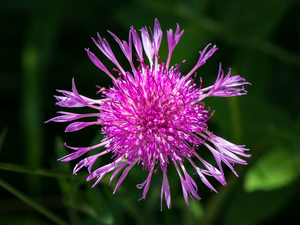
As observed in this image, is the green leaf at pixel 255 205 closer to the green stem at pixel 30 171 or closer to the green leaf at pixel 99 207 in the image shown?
the green leaf at pixel 99 207

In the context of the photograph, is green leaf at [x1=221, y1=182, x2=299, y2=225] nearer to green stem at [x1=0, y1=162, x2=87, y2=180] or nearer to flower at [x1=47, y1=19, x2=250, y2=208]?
flower at [x1=47, y1=19, x2=250, y2=208]

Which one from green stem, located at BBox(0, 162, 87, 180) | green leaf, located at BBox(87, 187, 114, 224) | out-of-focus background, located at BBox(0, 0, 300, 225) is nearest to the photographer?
green stem, located at BBox(0, 162, 87, 180)

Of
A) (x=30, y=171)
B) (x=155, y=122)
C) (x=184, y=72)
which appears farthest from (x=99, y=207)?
(x=184, y=72)

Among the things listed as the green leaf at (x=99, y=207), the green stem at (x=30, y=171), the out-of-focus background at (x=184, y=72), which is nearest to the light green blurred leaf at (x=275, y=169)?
the out-of-focus background at (x=184, y=72)

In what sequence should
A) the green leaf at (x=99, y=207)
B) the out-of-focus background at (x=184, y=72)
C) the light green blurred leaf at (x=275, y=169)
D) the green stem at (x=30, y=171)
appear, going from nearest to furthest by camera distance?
the green stem at (x=30, y=171) → the green leaf at (x=99, y=207) → the light green blurred leaf at (x=275, y=169) → the out-of-focus background at (x=184, y=72)

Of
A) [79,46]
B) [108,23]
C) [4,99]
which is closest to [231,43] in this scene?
[108,23]

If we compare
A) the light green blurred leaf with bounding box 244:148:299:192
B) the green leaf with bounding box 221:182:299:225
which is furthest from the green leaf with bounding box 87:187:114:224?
the green leaf with bounding box 221:182:299:225

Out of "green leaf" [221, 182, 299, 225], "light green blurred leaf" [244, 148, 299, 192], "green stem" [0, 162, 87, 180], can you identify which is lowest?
"green leaf" [221, 182, 299, 225]

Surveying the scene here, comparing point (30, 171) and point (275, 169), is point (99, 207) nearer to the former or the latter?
point (30, 171)

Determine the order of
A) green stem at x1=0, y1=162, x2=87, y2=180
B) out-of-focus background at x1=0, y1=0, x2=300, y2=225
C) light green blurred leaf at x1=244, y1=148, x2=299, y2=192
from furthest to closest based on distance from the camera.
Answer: out-of-focus background at x1=0, y1=0, x2=300, y2=225 → light green blurred leaf at x1=244, y1=148, x2=299, y2=192 → green stem at x1=0, y1=162, x2=87, y2=180
